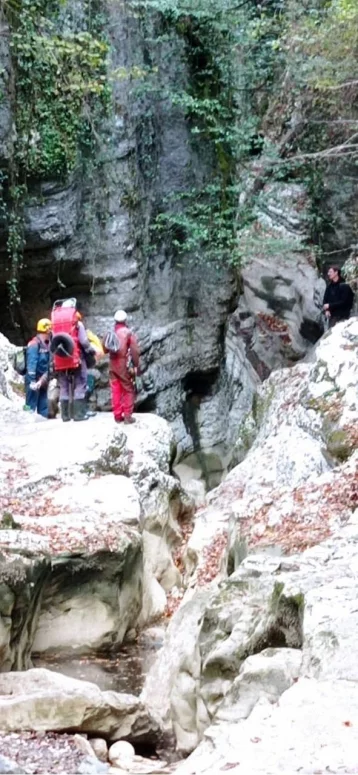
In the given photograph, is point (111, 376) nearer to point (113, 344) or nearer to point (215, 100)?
point (113, 344)

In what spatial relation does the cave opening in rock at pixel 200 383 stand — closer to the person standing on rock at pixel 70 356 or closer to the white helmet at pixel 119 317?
the person standing on rock at pixel 70 356

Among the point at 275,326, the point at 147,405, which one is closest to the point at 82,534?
the point at 147,405

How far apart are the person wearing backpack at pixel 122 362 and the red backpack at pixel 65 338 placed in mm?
469

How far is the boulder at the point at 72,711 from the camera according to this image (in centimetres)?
580

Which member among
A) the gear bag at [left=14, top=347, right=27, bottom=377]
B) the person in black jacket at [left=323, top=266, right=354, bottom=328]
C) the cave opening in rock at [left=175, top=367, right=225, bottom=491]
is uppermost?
the person in black jacket at [left=323, top=266, right=354, bottom=328]

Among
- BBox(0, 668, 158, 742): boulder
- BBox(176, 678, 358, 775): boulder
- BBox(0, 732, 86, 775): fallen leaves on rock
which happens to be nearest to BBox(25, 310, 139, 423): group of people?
BBox(0, 668, 158, 742): boulder

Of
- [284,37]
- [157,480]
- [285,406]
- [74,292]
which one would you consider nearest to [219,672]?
[157,480]

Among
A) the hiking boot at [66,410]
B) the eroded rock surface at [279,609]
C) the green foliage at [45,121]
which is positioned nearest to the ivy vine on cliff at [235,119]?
the green foliage at [45,121]

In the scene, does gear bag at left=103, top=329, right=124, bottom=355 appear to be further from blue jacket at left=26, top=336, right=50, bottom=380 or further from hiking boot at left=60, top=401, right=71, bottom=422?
blue jacket at left=26, top=336, right=50, bottom=380

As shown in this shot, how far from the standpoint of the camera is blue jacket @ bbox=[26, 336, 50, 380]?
1292cm

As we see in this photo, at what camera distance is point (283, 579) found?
569 centimetres

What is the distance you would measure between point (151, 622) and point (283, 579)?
421 centimetres

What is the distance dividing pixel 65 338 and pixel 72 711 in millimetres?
5897

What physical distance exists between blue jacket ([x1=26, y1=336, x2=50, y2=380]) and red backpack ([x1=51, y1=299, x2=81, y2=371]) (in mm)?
1631
